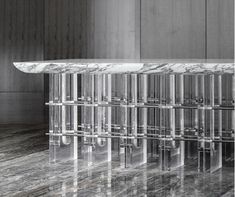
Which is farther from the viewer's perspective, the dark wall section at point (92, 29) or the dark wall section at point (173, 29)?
the dark wall section at point (92, 29)

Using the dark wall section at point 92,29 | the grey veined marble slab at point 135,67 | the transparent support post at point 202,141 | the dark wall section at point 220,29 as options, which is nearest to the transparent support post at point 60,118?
the grey veined marble slab at point 135,67

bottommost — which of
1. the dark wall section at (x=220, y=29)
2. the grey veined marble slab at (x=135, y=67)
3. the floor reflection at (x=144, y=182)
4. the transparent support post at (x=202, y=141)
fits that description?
the floor reflection at (x=144, y=182)

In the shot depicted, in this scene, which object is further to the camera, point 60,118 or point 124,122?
point 60,118

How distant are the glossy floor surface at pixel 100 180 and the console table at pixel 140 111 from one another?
0.12 meters

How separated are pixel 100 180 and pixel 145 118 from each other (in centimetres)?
70

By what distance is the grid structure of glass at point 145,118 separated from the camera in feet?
14.5

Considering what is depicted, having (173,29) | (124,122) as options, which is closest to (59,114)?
(124,122)

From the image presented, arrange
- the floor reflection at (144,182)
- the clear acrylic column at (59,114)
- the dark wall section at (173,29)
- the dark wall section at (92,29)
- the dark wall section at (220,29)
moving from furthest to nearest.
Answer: the dark wall section at (92,29), the dark wall section at (173,29), the dark wall section at (220,29), the clear acrylic column at (59,114), the floor reflection at (144,182)

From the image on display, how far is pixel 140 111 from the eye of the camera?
4652 millimetres

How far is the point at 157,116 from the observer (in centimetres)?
462

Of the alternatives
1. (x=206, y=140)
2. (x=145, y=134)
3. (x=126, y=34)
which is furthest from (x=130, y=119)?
(x=126, y=34)

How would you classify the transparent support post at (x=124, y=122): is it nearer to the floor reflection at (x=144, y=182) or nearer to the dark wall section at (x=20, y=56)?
the floor reflection at (x=144, y=182)

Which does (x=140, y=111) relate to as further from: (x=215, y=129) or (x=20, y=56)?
(x=20, y=56)

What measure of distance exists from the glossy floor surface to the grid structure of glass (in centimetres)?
12
